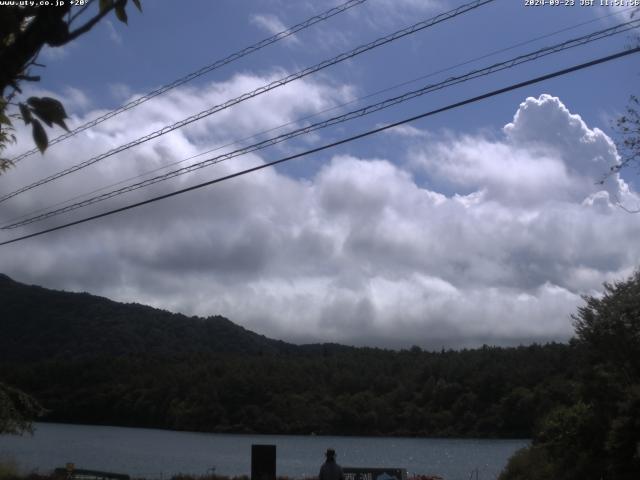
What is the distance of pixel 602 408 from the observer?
2053 centimetres

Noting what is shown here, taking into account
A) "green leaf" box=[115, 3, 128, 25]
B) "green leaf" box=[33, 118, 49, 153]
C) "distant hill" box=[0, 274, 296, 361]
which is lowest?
"green leaf" box=[33, 118, 49, 153]

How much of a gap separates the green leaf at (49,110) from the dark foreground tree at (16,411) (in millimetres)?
20968

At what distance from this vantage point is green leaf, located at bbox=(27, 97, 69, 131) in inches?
144

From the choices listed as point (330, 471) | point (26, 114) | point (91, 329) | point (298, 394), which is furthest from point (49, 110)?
point (91, 329)

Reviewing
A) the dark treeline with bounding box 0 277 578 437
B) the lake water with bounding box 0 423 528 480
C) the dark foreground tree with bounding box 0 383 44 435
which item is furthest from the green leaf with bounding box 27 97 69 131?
the dark treeline with bounding box 0 277 578 437

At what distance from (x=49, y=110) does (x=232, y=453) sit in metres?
63.5

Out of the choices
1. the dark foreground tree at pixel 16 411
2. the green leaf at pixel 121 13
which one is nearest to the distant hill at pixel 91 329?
the dark foreground tree at pixel 16 411

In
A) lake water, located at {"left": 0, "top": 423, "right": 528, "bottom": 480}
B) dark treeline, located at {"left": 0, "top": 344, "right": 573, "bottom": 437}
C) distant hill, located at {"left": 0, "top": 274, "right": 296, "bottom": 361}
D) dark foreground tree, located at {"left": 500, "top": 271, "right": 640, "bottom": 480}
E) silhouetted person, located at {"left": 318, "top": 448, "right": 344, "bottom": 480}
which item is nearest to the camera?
silhouetted person, located at {"left": 318, "top": 448, "right": 344, "bottom": 480}

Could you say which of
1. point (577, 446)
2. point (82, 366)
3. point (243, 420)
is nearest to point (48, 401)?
point (82, 366)

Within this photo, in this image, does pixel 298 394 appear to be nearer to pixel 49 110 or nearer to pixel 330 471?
pixel 330 471

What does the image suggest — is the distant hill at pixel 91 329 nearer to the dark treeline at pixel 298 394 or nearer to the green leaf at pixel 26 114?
the dark treeline at pixel 298 394

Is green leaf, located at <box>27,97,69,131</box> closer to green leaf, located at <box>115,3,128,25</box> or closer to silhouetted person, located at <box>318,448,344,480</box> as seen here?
green leaf, located at <box>115,3,128,25</box>

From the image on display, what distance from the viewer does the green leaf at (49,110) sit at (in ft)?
12.0

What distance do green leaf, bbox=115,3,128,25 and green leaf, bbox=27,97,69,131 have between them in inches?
25.4
